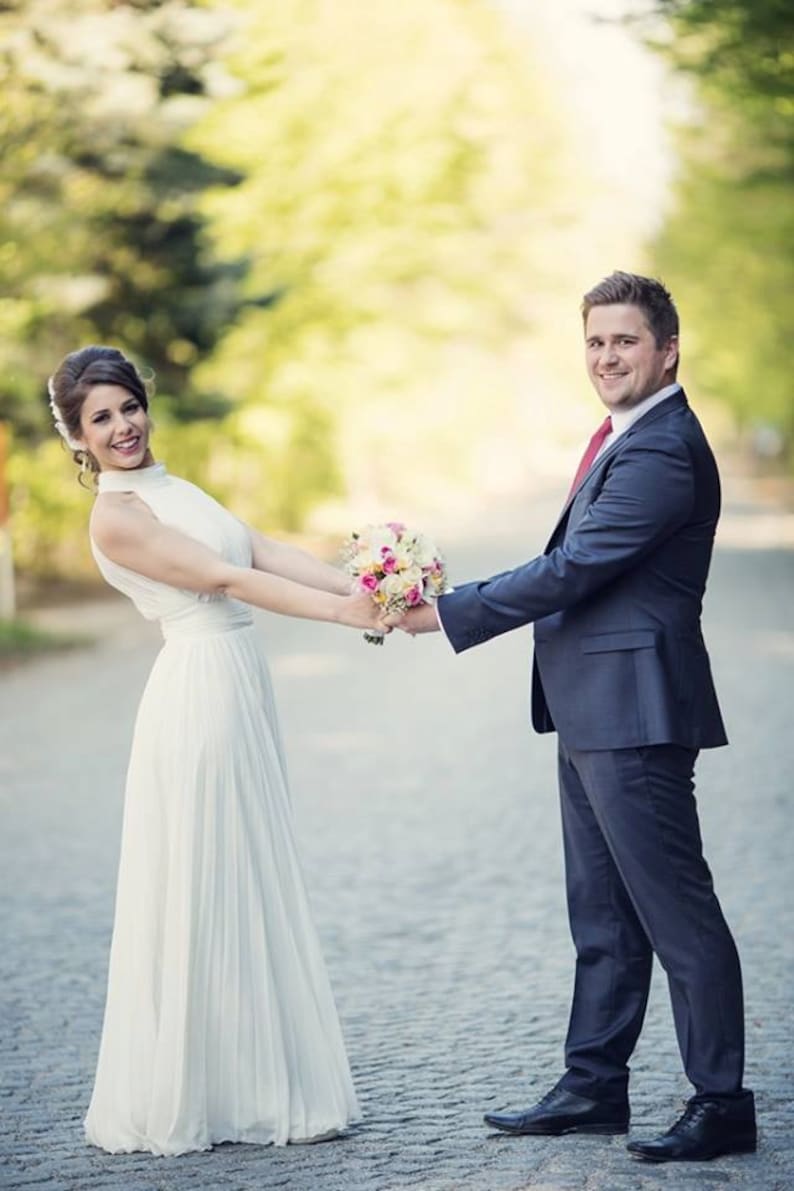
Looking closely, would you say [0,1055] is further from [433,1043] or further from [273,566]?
[273,566]

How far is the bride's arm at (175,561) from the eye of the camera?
5.02 m

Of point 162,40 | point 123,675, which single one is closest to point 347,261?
point 162,40

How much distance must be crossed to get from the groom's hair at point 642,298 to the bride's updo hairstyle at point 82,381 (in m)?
→ 1.31

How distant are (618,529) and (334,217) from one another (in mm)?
25810

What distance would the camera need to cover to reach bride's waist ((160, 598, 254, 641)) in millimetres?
5172

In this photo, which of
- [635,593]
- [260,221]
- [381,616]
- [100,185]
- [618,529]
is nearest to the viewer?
[618,529]

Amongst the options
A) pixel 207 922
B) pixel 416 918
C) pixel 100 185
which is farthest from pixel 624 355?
pixel 100 185

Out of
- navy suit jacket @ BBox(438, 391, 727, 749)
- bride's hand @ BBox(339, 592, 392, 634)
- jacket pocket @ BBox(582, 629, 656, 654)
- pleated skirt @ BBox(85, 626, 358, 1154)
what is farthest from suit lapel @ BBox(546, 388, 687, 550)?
pleated skirt @ BBox(85, 626, 358, 1154)

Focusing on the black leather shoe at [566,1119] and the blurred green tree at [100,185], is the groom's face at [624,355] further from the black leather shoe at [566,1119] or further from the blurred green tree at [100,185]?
the blurred green tree at [100,185]

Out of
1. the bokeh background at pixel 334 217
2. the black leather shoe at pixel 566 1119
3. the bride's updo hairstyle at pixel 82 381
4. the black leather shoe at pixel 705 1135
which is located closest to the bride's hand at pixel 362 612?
the bride's updo hairstyle at pixel 82 381

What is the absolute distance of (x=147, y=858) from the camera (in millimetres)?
5074

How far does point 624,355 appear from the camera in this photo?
4.68 m

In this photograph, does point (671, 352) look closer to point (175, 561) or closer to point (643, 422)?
point (643, 422)

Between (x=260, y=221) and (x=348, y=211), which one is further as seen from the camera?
(x=348, y=211)
